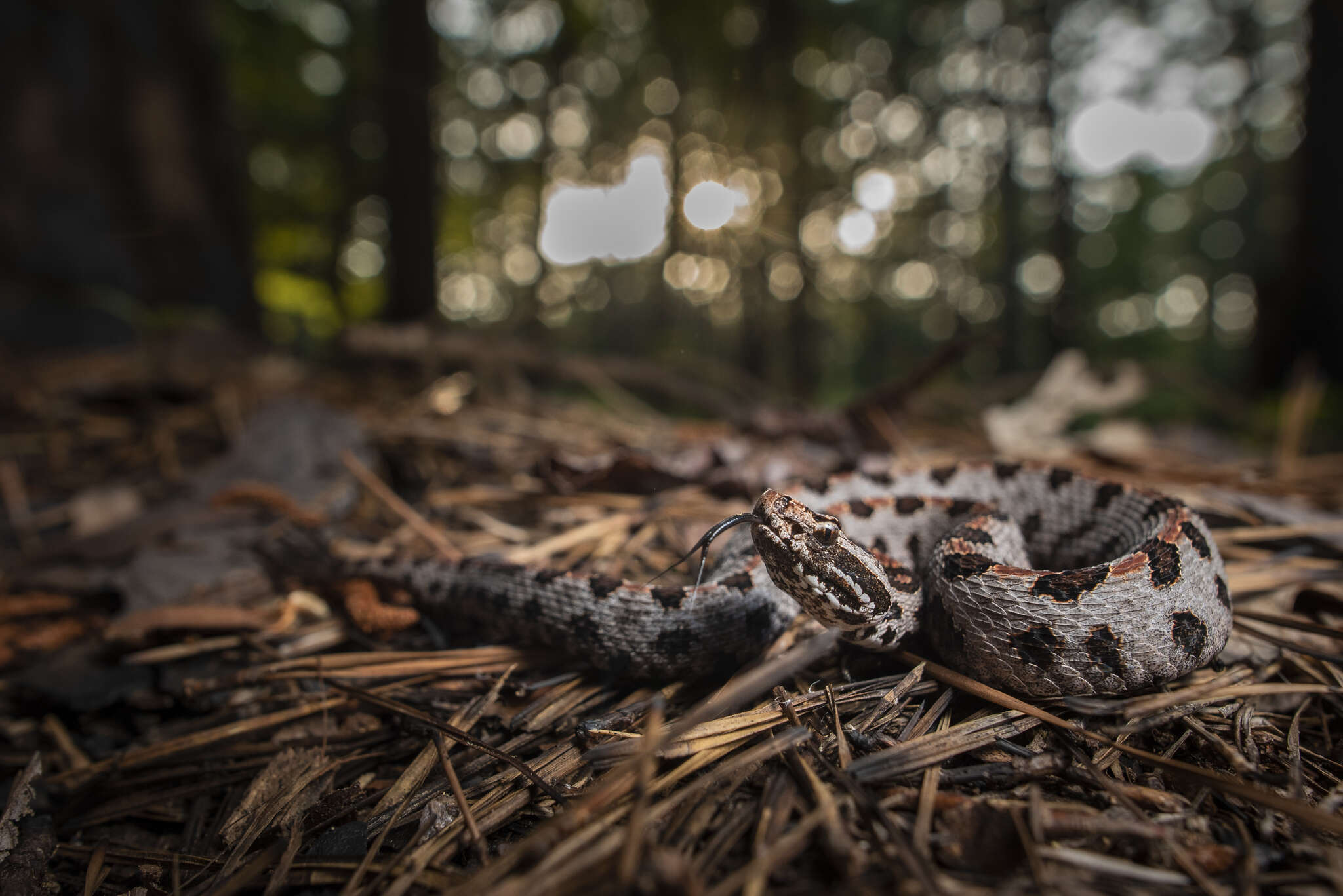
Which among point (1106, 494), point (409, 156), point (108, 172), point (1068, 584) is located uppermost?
point (409, 156)

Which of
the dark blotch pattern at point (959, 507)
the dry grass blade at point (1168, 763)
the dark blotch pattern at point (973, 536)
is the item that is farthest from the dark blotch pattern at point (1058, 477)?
the dry grass blade at point (1168, 763)

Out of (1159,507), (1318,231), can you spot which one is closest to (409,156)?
(1159,507)

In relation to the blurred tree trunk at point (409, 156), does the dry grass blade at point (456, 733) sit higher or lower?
lower

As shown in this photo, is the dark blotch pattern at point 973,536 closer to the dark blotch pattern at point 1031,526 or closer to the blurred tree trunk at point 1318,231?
the dark blotch pattern at point 1031,526

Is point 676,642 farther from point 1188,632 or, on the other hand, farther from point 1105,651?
point 1188,632

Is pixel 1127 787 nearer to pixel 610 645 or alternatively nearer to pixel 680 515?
pixel 610 645

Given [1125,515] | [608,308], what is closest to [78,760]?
[1125,515]
